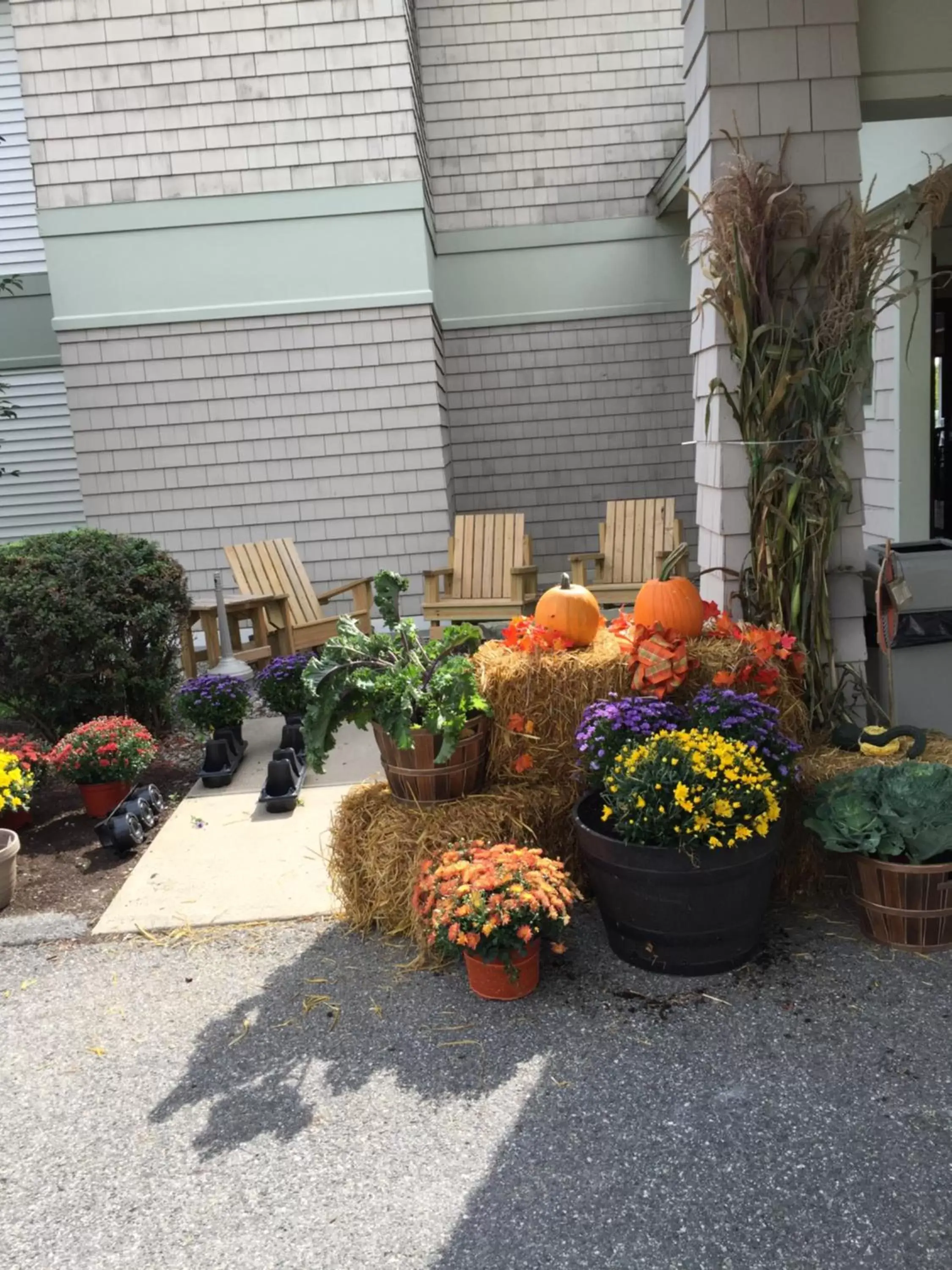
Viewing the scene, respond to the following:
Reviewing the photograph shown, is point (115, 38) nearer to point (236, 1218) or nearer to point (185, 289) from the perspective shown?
point (185, 289)

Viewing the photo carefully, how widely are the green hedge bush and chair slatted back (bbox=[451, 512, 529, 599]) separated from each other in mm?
2073

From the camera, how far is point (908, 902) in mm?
2492

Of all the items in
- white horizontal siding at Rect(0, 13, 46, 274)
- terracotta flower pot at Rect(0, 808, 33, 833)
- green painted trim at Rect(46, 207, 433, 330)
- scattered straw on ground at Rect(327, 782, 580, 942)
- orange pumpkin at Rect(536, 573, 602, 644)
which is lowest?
terracotta flower pot at Rect(0, 808, 33, 833)

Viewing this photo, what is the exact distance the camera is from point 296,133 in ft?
19.2

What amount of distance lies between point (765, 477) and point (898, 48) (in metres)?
1.49

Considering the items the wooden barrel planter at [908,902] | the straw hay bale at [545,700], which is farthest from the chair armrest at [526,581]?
the wooden barrel planter at [908,902]

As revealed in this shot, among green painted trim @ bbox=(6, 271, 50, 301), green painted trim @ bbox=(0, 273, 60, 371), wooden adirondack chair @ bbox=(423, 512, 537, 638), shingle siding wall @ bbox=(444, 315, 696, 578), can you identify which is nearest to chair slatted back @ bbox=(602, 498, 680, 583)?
wooden adirondack chair @ bbox=(423, 512, 537, 638)

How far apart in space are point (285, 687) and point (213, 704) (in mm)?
355

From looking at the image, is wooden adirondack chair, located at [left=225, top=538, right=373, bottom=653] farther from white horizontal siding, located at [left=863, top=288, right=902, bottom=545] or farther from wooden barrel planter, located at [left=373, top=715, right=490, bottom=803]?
white horizontal siding, located at [left=863, top=288, right=902, bottom=545]

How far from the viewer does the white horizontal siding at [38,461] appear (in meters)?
7.27

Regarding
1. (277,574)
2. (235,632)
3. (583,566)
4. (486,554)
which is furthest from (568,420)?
(235,632)

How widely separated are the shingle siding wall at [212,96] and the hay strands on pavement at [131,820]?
3.98 metres

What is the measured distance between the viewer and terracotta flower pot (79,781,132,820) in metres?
3.88

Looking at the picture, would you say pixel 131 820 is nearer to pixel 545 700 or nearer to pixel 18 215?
pixel 545 700
